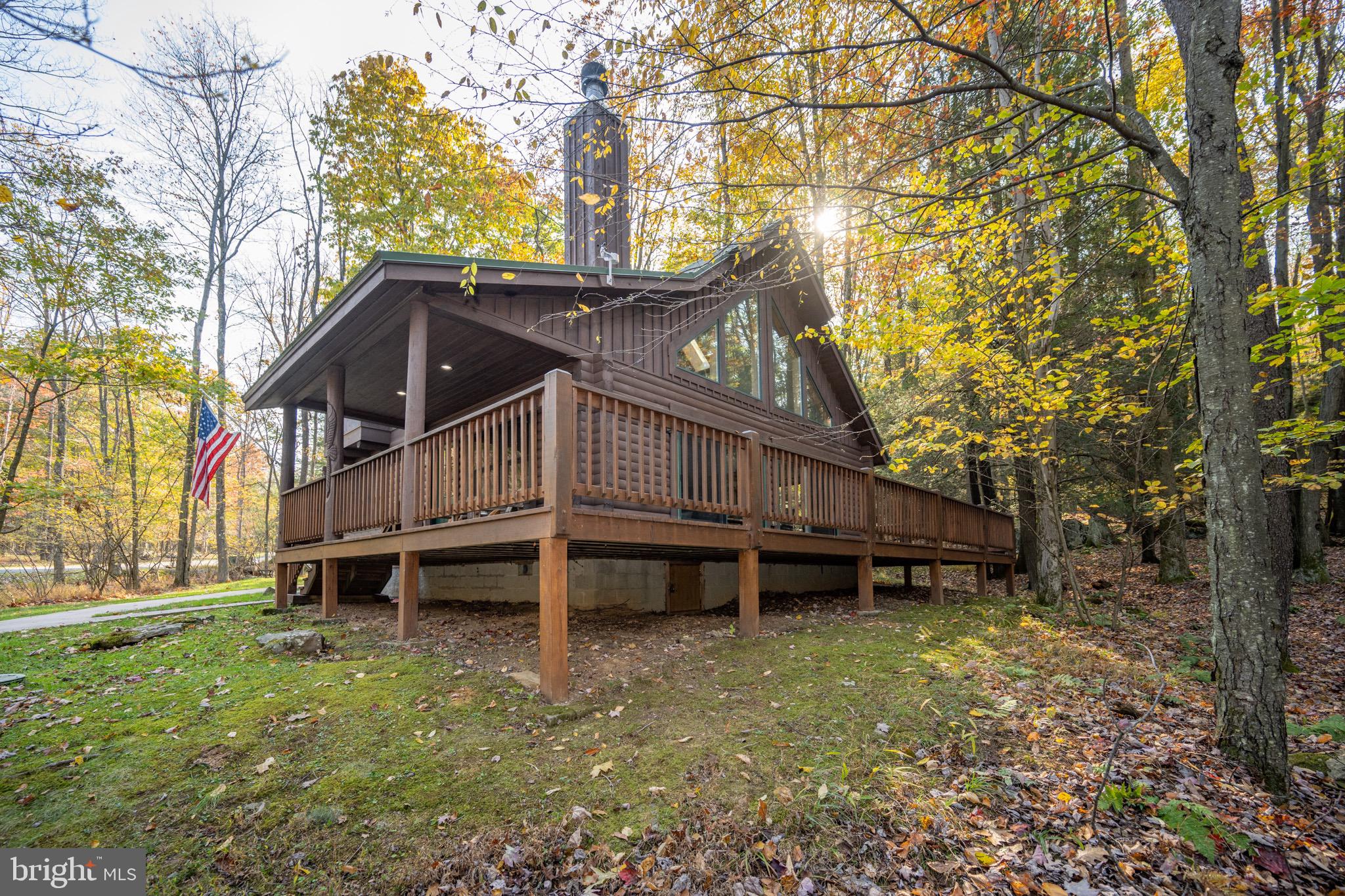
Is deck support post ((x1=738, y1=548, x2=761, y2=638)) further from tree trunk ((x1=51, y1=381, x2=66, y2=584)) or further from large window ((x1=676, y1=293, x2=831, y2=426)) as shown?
tree trunk ((x1=51, y1=381, x2=66, y2=584))

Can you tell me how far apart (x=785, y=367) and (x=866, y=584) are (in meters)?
5.31

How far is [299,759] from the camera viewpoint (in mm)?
3506

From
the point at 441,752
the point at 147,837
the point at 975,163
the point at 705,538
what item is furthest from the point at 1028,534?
the point at 147,837

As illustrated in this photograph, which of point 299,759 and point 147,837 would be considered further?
point 299,759

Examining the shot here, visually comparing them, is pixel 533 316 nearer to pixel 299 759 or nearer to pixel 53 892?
pixel 299 759

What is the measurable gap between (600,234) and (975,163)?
32.7 feet

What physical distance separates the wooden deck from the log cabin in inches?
1.3

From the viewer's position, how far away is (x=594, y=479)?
796 centimetres

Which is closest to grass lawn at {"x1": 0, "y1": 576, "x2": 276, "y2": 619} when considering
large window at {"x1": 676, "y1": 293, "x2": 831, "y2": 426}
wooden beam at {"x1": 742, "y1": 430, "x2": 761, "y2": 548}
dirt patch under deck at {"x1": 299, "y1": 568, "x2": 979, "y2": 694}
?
dirt patch under deck at {"x1": 299, "y1": 568, "x2": 979, "y2": 694}

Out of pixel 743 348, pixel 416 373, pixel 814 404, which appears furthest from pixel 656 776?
pixel 814 404

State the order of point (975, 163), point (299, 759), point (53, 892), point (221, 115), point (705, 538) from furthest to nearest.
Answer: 1. point (221, 115)
2. point (975, 163)
3. point (705, 538)
4. point (299, 759)
5. point (53, 892)

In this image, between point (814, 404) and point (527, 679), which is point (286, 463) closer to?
point (527, 679)

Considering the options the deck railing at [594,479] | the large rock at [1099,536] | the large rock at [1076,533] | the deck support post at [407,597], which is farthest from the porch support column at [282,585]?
the large rock at [1099,536]

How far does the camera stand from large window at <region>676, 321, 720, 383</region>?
9711 mm
